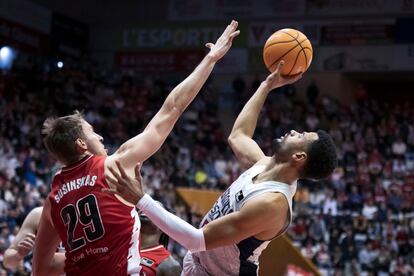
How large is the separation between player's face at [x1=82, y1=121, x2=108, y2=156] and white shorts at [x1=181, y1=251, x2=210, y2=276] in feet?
2.37

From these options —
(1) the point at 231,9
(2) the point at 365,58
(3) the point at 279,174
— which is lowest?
(3) the point at 279,174

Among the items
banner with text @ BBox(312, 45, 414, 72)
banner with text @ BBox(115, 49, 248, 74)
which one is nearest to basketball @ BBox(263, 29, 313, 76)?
banner with text @ BBox(312, 45, 414, 72)

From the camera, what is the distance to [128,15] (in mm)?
26000

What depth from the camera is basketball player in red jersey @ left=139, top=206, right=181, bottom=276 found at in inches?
167

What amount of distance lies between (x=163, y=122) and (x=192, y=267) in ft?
2.66

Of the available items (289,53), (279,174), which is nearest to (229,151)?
(289,53)

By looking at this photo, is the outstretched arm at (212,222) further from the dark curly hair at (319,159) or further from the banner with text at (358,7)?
the banner with text at (358,7)

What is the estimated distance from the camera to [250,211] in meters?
3.71

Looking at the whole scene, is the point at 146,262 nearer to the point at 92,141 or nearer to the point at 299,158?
the point at 92,141

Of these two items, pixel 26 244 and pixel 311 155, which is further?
pixel 26 244

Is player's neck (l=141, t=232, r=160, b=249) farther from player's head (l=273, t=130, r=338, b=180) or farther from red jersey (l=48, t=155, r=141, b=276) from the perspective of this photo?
player's head (l=273, t=130, r=338, b=180)

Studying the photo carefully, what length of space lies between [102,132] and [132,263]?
56.8 ft

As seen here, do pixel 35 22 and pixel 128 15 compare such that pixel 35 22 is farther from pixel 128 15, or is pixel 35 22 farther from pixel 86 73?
pixel 128 15

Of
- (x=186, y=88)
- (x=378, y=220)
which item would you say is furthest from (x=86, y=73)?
(x=186, y=88)
